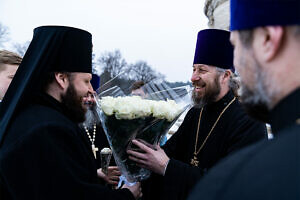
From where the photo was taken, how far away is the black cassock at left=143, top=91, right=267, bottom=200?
247cm

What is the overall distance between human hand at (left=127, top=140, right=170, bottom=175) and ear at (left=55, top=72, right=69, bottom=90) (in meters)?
0.72

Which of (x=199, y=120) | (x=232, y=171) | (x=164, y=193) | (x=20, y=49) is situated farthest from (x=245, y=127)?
(x=20, y=49)

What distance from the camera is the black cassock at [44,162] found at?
1.79 metres

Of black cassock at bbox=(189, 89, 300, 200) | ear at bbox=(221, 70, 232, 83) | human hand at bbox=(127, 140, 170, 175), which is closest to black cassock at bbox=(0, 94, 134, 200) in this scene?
human hand at bbox=(127, 140, 170, 175)

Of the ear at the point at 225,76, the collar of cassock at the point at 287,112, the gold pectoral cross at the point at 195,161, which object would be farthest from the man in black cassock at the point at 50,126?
the ear at the point at 225,76

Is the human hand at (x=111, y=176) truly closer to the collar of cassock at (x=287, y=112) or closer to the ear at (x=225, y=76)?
the ear at (x=225, y=76)

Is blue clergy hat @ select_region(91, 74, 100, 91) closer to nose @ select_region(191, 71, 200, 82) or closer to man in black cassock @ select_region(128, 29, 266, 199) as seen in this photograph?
man in black cassock @ select_region(128, 29, 266, 199)

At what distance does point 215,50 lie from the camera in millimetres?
3297

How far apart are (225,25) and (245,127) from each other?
17204 mm

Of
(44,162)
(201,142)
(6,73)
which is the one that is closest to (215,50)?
(201,142)

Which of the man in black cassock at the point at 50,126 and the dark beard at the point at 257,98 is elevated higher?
the dark beard at the point at 257,98

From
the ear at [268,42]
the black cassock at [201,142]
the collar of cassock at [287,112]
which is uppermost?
the ear at [268,42]

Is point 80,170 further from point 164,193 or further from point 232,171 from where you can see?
point 232,171

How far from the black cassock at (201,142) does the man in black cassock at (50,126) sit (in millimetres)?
391
